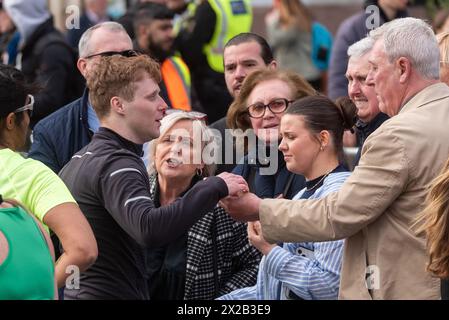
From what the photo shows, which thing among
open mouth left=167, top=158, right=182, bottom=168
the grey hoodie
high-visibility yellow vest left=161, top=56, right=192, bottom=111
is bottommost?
open mouth left=167, top=158, right=182, bottom=168

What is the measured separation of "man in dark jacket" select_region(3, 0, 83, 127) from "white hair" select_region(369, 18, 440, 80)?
3797mm

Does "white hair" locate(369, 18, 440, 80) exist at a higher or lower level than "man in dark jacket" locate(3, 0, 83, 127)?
higher

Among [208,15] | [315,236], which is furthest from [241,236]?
[208,15]

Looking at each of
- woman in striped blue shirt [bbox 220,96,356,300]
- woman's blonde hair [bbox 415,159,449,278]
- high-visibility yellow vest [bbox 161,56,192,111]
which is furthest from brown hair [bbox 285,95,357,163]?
high-visibility yellow vest [bbox 161,56,192,111]

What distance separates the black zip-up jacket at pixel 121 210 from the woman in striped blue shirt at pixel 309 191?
59 cm

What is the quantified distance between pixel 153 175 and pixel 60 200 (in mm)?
1749

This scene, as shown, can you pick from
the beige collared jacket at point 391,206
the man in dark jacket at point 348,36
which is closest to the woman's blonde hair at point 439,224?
the beige collared jacket at point 391,206

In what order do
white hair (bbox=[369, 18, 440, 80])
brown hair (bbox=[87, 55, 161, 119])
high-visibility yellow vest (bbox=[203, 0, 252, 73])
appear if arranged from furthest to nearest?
high-visibility yellow vest (bbox=[203, 0, 252, 73])
brown hair (bbox=[87, 55, 161, 119])
white hair (bbox=[369, 18, 440, 80])

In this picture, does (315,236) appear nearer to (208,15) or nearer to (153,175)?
(153,175)

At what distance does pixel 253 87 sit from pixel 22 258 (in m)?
2.88

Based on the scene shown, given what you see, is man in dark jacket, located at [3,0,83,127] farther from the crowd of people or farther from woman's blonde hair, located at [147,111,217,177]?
woman's blonde hair, located at [147,111,217,177]

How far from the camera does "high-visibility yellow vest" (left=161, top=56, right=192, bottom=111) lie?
9.14 m

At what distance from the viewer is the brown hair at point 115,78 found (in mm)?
5895

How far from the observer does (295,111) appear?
611cm
